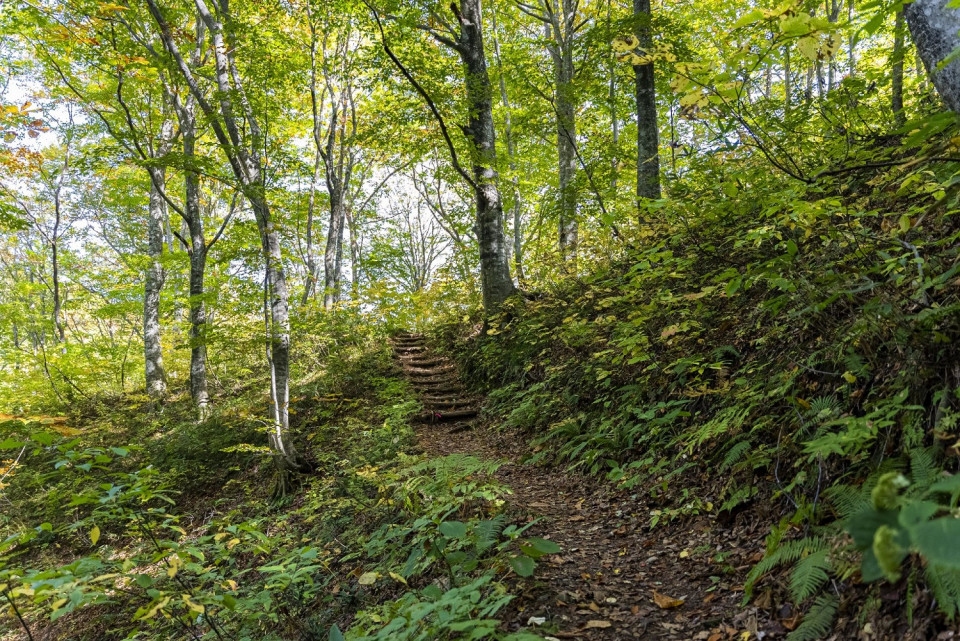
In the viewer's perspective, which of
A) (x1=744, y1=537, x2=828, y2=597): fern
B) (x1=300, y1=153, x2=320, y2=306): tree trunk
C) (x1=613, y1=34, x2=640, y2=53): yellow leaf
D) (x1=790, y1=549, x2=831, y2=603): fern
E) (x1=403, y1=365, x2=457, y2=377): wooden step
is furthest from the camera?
(x1=403, y1=365, x2=457, y2=377): wooden step

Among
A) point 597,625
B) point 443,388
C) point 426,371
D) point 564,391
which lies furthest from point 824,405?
point 426,371

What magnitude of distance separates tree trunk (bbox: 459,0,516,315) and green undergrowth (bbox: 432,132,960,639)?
3.97 metres

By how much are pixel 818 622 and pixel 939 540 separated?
6.18ft

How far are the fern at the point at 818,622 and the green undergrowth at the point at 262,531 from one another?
1178mm

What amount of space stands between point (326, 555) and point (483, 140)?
8.41 meters

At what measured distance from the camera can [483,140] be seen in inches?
396

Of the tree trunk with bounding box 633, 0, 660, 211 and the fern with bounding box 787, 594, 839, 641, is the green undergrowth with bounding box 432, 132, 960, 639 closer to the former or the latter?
the fern with bounding box 787, 594, 839, 641

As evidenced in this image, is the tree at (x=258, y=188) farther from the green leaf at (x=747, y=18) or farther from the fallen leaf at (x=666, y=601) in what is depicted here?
the green leaf at (x=747, y=18)

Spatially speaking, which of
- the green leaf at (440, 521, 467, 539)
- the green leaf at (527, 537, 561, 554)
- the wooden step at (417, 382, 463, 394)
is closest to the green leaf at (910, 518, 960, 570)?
the green leaf at (440, 521, 467, 539)

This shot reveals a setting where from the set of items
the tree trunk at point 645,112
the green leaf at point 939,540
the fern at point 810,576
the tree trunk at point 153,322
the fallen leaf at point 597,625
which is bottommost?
the fallen leaf at point 597,625

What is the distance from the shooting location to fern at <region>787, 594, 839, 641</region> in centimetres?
210

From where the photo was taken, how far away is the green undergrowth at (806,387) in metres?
2.17

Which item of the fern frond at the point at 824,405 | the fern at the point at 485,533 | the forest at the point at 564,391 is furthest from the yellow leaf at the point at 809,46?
the fern at the point at 485,533

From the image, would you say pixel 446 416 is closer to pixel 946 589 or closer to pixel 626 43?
pixel 626 43
